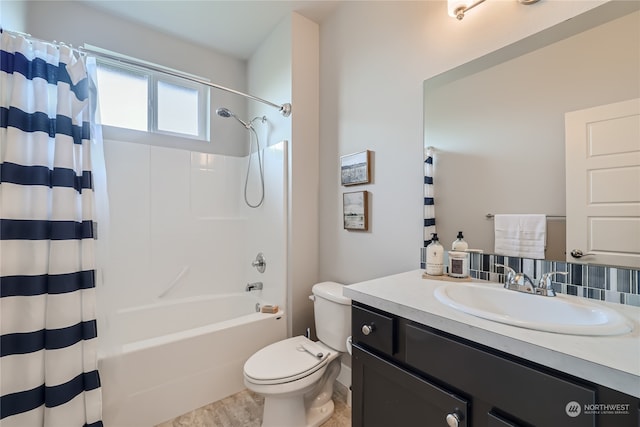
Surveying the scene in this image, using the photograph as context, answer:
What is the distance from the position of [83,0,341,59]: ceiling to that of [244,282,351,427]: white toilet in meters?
2.01

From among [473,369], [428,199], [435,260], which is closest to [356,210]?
[428,199]

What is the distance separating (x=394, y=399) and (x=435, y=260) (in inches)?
24.2

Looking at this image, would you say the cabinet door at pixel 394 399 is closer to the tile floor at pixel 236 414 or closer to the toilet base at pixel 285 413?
the toilet base at pixel 285 413

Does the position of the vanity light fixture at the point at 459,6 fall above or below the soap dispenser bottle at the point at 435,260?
above

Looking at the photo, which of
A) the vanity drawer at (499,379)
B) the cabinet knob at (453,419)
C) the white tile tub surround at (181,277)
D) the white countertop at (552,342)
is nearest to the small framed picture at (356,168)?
the white tile tub surround at (181,277)

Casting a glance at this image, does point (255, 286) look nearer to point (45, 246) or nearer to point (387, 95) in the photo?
point (45, 246)

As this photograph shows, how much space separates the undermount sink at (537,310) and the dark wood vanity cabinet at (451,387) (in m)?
0.11

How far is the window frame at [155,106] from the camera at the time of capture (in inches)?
85.9

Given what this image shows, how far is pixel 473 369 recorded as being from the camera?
0.70m

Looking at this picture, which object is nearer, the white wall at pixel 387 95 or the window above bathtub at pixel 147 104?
the white wall at pixel 387 95

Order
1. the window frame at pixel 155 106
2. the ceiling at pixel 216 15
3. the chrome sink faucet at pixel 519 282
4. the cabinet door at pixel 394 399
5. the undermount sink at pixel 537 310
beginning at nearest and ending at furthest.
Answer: the undermount sink at pixel 537 310 < the cabinet door at pixel 394 399 < the chrome sink faucet at pixel 519 282 < the ceiling at pixel 216 15 < the window frame at pixel 155 106

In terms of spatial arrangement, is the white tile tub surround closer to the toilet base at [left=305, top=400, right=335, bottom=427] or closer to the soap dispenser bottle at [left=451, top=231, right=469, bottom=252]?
the toilet base at [left=305, top=400, right=335, bottom=427]

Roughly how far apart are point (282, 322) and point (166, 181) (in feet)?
4.96

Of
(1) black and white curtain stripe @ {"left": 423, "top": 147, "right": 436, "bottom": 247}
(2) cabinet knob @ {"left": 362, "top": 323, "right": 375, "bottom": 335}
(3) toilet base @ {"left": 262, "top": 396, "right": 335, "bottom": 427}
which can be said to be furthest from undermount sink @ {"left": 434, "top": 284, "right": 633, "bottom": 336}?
(3) toilet base @ {"left": 262, "top": 396, "right": 335, "bottom": 427}
